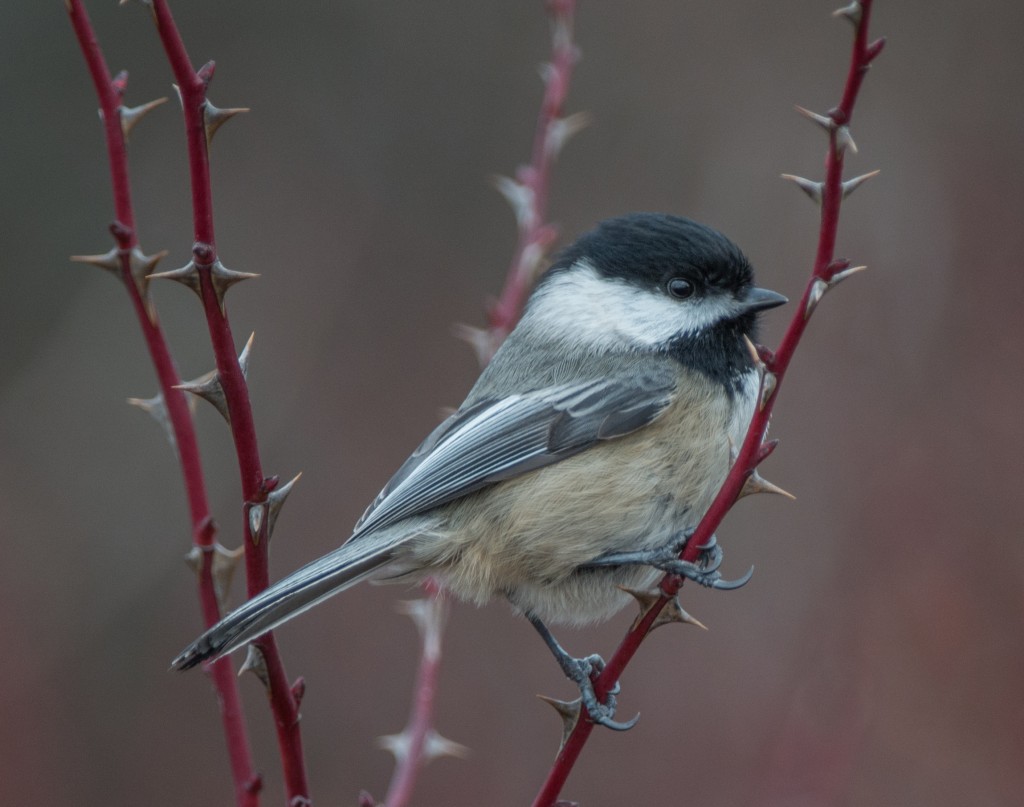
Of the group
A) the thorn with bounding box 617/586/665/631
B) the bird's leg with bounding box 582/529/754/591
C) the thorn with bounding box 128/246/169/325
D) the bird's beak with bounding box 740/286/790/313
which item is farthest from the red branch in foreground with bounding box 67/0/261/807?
the bird's beak with bounding box 740/286/790/313

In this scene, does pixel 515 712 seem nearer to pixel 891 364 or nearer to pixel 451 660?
pixel 451 660

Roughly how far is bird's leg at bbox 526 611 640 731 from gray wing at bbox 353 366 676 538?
1.19 ft

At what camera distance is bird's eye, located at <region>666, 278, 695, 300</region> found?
2.54 meters

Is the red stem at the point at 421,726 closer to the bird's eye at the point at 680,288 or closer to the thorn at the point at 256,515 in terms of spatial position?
the thorn at the point at 256,515

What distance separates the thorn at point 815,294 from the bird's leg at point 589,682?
76 cm

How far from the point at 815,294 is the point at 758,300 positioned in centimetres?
114

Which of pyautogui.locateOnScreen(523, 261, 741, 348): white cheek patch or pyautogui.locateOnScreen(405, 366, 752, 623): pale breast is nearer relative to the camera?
pyautogui.locateOnScreen(405, 366, 752, 623): pale breast

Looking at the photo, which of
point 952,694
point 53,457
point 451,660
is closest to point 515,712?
point 451,660

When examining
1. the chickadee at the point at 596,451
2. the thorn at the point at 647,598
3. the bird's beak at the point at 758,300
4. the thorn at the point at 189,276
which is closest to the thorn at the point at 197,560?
the thorn at the point at 189,276

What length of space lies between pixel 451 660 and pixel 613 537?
2.03 meters

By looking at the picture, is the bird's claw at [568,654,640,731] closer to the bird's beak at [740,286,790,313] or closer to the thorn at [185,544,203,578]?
the thorn at [185,544,203,578]

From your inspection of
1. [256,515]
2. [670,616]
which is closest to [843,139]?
[670,616]

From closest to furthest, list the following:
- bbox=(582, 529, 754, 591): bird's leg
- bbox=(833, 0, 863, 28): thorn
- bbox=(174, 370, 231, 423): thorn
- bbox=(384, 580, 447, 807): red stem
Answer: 1. bbox=(833, 0, 863, 28): thorn
2. bbox=(174, 370, 231, 423): thorn
3. bbox=(384, 580, 447, 807): red stem
4. bbox=(582, 529, 754, 591): bird's leg

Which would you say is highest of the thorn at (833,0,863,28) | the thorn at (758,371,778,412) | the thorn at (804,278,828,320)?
the thorn at (833,0,863,28)
